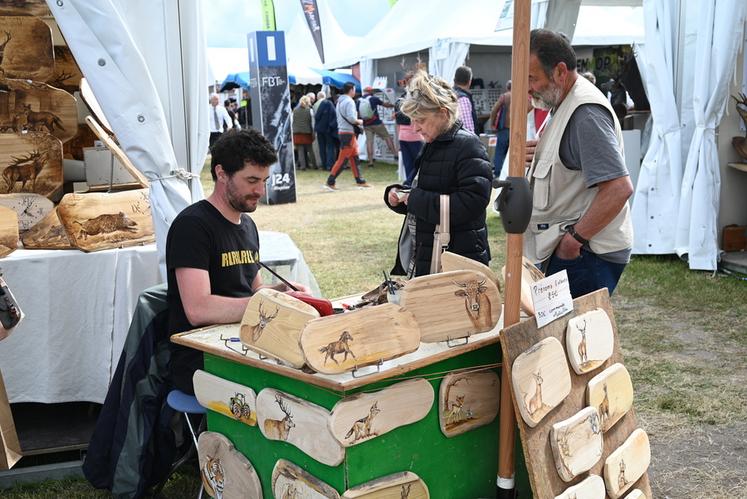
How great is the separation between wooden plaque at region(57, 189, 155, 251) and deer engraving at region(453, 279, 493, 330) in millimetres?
2010

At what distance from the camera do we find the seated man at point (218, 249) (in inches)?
102

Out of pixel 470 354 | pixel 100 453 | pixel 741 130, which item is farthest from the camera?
pixel 741 130

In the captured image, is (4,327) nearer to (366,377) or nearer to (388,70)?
(366,377)

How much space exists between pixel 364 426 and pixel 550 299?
0.62 metres

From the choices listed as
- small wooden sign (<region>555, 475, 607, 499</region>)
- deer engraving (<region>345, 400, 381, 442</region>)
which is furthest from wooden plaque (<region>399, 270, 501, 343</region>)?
small wooden sign (<region>555, 475, 607, 499</region>)

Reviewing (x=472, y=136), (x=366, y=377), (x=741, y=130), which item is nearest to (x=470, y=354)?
(x=366, y=377)

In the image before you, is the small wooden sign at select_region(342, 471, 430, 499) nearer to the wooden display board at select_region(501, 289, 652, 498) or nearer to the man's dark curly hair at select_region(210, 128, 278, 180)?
the wooden display board at select_region(501, 289, 652, 498)

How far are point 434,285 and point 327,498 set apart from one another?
1.95 ft

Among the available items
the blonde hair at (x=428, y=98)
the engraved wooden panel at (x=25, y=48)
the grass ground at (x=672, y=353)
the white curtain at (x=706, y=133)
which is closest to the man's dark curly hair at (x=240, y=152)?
the blonde hair at (x=428, y=98)

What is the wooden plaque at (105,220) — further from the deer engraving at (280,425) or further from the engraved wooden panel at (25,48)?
the deer engraving at (280,425)

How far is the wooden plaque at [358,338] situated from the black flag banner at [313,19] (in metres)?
20.3

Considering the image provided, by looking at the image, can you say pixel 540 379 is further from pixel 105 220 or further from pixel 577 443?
pixel 105 220

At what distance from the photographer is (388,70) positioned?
17625 millimetres

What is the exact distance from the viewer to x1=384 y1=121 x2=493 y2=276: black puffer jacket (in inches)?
133
